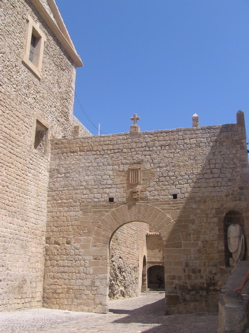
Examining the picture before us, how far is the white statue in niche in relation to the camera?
8705 mm

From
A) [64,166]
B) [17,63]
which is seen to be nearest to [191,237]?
[64,166]

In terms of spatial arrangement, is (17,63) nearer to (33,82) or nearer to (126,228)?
(33,82)

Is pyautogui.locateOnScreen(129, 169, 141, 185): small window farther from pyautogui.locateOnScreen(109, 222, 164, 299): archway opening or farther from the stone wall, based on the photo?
the stone wall

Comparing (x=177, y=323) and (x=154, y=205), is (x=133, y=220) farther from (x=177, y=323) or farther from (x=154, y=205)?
(x=177, y=323)

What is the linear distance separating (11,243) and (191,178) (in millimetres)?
4618

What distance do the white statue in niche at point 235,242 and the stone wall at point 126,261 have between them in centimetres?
580

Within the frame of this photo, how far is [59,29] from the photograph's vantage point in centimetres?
1205

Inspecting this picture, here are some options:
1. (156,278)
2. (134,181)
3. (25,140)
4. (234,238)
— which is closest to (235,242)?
(234,238)

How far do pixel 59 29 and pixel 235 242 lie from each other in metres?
8.32

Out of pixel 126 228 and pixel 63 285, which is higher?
pixel 126 228

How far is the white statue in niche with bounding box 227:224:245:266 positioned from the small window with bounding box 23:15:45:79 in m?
6.60

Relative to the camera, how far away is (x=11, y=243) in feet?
28.4

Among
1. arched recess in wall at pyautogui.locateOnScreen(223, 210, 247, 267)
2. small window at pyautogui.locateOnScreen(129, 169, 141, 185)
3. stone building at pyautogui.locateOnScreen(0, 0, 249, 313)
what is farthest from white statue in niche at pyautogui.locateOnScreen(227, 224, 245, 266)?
small window at pyautogui.locateOnScreen(129, 169, 141, 185)

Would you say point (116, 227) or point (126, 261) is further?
point (126, 261)
